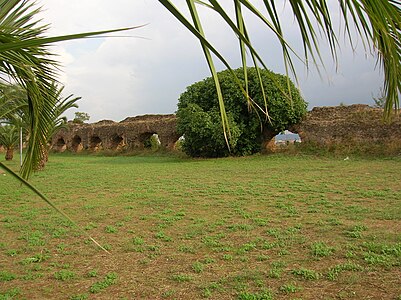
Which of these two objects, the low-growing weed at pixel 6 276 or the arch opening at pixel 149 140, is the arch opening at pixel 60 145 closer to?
the arch opening at pixel 149 140

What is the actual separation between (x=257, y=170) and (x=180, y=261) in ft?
23.2

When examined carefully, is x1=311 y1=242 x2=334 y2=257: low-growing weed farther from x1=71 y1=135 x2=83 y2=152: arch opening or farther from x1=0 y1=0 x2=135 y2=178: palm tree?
x1=71 y1=135 x2=83 y2=152: arch opening

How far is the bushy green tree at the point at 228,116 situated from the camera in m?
13.5

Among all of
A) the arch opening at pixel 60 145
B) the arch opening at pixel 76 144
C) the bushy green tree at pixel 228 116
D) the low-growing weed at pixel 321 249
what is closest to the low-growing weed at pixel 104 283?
the low-growing weed at pixel 321 249

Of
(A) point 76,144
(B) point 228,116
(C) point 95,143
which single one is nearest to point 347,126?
(B) point 228,116

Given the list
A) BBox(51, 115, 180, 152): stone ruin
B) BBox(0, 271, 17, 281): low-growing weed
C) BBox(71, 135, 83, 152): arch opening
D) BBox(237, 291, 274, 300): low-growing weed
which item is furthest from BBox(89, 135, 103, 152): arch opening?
BBox(237, 291, 274, 300): low-growing weed

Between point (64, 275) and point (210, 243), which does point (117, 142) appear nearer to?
point (210, 243)

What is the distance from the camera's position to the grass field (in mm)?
2621

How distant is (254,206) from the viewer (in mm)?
5398

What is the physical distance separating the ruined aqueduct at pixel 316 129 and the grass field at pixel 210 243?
4191 millimetres

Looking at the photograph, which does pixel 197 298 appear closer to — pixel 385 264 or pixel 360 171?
pixel 385 264

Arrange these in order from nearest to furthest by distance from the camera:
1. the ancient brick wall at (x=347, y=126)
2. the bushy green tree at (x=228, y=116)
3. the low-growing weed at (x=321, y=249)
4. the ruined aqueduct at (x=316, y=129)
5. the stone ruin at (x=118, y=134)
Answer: the low-growing weed at (x=321, y=249), the ancient brick wall at (x=347, y=126), the ruined aqueduct at (x=316, y=129), the bushy green tree at (x=228, y=116), the stone ruin at (x=118, y=134)

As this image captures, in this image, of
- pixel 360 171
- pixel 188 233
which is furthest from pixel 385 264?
pixel 360 171

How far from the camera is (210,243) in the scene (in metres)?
3.62
